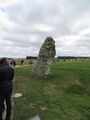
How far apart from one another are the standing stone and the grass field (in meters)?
1.07

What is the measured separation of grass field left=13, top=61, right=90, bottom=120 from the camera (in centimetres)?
1435

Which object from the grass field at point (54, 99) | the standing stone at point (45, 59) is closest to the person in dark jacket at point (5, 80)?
the grass field at point (54, 99)

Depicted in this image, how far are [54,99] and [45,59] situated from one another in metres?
9.70

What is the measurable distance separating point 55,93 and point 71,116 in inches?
186

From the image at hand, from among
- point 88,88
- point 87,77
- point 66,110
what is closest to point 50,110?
point 66,110

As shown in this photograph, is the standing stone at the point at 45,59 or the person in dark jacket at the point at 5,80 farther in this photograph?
the standing stone at the point at 45,59

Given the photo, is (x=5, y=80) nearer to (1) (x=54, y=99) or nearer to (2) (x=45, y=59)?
(1) (x=54, y=99)

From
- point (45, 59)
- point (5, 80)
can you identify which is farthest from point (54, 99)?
point (45, 59)

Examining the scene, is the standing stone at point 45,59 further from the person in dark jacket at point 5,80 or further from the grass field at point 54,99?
the person in dark jacket at point 5,80

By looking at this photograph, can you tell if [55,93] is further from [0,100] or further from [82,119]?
[0,100]

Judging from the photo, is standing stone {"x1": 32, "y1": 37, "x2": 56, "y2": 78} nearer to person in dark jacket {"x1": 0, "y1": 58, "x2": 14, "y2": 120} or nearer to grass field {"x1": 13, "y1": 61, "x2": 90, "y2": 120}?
grass field {"x1": 13, "y1": 61, "x2": 90, "y2": 120}

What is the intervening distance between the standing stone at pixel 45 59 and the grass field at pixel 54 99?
107 centimetres

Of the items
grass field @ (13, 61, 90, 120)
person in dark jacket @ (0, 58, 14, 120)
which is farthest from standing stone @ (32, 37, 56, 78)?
person in dark jacket @ (0, 58, 14, 120)

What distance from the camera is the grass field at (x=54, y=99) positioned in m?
14.4
